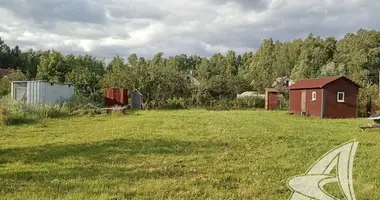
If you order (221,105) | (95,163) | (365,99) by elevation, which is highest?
(365,99)

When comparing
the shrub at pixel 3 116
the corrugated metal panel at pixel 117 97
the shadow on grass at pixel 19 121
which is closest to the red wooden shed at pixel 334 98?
the corrugated metal panel at pixel 117 97

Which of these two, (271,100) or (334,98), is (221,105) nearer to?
(271,100)

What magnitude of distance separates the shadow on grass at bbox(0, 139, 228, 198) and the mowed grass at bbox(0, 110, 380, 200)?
0.01 meters

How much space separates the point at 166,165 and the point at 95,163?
1.36 metres

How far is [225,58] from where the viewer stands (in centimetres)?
8056

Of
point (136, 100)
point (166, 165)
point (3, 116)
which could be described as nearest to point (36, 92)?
Result: point (3, 116)

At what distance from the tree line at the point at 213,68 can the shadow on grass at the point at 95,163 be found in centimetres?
2072

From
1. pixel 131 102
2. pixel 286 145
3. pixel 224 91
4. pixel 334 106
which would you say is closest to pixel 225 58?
pixel 224 91

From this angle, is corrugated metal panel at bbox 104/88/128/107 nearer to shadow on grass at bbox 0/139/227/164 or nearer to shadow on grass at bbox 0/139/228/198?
shadow on grass at bbox 0/139/228/198

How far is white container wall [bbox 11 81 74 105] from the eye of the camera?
882 inches

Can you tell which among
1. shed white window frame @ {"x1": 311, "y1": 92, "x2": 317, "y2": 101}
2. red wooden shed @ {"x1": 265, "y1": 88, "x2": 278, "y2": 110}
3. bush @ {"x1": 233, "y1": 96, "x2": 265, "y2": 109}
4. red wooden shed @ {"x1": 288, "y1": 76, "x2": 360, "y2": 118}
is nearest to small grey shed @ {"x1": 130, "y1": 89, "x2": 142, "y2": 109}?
bush @ {"x1": 233, "y1": 96, "x2": 265, "y2": 109}

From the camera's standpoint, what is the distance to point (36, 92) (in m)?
22.4

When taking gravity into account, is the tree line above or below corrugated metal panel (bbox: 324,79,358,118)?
above

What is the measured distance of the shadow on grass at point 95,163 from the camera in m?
5.59
